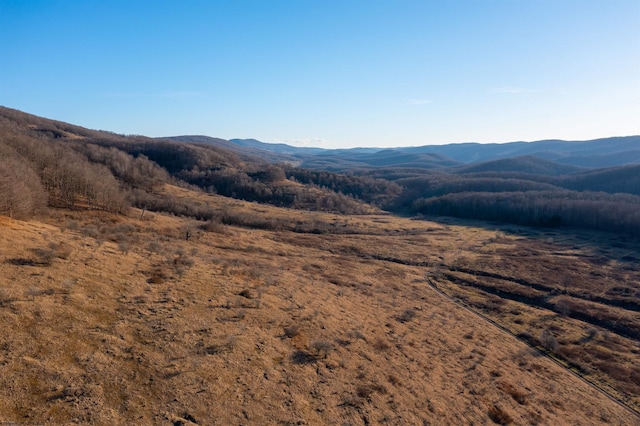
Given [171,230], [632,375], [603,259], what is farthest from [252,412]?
[603,259]

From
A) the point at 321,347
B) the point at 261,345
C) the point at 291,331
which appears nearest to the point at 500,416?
the point at 321,347

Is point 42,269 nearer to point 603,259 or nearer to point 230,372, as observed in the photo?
point 230,372

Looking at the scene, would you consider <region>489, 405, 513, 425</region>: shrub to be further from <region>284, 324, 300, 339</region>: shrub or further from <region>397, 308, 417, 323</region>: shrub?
<region>397, 308, 417, 323</region>: shrub

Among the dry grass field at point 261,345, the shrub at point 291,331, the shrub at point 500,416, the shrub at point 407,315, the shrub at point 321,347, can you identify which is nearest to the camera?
the dry grass field at point 261,345

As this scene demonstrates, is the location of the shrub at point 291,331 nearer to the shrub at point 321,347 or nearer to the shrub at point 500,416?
the shrub at point 321,347

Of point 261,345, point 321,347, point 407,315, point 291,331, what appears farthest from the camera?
point 407,315

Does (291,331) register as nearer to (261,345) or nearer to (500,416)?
(261,345)

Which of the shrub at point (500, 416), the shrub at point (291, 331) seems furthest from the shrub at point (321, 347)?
the shrub at point (500, 416)

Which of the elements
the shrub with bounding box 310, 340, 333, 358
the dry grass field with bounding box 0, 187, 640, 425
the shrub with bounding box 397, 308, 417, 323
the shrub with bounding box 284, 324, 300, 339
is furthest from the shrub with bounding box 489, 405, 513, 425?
the shrub with bounding box 397, 308, 417, 323
